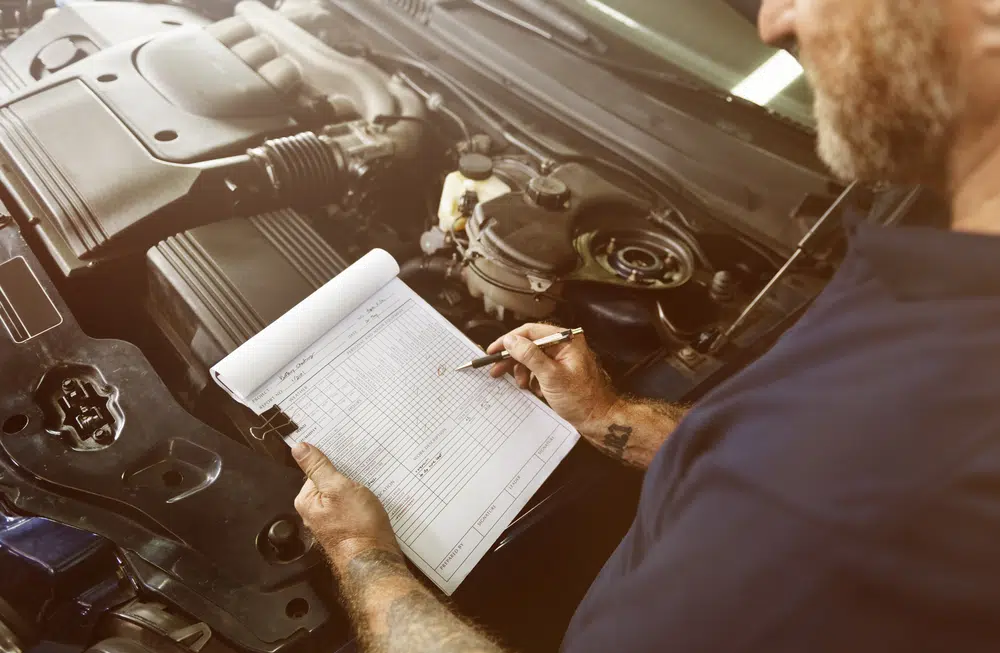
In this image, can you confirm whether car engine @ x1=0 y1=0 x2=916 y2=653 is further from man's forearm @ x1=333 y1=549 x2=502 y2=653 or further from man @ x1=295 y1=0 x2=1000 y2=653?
man @ x1=295 y1=0 x2=1000 y2=653

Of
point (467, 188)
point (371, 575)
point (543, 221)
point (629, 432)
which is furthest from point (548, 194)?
point (371, 575)

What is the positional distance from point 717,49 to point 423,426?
0.92 metres

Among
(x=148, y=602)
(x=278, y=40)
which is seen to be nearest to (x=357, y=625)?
(x=148, y=602)

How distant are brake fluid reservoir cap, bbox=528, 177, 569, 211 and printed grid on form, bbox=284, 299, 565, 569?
289 mm

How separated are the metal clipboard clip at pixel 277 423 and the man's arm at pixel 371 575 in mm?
34

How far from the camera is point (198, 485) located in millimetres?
722

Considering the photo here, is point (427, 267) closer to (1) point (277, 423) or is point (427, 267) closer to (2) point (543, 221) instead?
(2) point (543, 221)

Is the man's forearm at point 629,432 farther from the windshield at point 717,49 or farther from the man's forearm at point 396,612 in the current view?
the windshield at point 717,49

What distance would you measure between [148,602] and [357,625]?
220 millimetres

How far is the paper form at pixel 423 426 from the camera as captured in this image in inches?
29.0

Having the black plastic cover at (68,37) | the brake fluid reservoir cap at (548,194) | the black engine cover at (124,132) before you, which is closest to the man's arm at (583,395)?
the brake fluid reservoir cap at (548,194)

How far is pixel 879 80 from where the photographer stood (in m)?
0.50

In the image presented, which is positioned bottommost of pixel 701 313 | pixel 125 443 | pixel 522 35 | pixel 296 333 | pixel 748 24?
pixel 125 443

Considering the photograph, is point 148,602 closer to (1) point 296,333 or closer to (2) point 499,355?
(1) point 296,333
